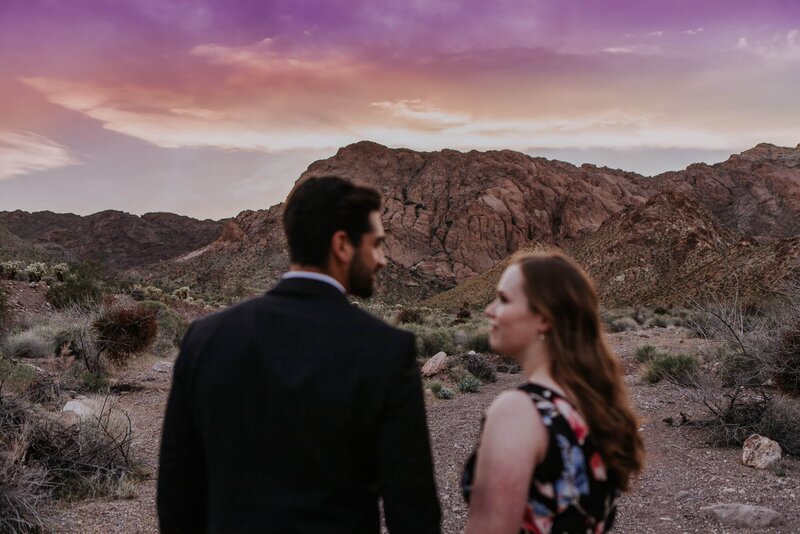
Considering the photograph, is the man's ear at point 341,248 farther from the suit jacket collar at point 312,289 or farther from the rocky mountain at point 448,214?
the rocky mountain at point 448,214

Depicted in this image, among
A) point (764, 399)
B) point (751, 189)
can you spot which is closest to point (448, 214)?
point (751, 189)

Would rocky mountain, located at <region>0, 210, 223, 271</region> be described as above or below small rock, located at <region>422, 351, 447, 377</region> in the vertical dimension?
above

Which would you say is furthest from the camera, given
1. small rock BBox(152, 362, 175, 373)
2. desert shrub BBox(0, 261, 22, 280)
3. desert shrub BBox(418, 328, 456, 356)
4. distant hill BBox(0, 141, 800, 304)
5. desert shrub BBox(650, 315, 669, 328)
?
distant hill BBox(0, 141, 800, 304)

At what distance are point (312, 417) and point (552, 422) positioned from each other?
0.71m

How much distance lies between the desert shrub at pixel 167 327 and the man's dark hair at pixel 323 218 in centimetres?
1659

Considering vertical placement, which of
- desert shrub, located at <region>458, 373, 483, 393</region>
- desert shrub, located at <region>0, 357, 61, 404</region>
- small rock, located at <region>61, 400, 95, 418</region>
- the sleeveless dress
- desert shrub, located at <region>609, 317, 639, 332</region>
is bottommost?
desert shrub, located at <region>609, 317, 639, 332</region>

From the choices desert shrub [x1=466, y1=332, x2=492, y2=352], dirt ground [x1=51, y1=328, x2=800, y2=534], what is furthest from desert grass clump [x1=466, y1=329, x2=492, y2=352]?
dirt ground [x1=51, y1=328, x2=800, y2=534]

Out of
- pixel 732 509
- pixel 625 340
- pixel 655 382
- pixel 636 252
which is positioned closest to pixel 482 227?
pixel 636 252

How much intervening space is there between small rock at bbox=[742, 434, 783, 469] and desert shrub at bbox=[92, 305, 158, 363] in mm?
11575

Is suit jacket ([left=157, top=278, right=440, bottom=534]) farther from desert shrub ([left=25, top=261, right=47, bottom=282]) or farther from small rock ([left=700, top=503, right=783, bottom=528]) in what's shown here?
desert shrub ([left=25, top=261, right=47, bottom=282])

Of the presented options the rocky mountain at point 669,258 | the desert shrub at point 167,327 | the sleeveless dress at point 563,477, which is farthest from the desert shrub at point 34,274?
the rocky mountain at point 669,258

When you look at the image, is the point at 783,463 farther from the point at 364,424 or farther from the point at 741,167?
the point at 741,167

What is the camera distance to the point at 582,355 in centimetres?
201

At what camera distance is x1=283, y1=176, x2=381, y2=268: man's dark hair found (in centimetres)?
216
